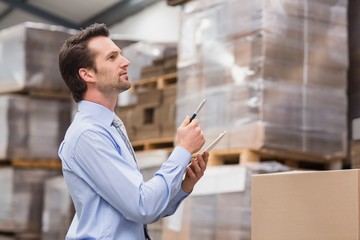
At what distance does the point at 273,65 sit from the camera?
178 inches

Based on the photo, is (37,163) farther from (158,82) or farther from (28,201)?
(158,82)

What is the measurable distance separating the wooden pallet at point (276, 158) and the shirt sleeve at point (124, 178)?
223cm

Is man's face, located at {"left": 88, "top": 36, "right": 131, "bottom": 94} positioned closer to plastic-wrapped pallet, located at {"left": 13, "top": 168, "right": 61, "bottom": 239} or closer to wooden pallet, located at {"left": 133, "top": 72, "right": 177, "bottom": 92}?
wooden pallet, located at {"left": 133, "top": 72, "right": 177, "bottom": 92}

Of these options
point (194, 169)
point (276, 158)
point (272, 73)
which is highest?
point (272, 73)

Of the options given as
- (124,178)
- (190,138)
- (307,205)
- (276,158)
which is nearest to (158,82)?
(276,158)

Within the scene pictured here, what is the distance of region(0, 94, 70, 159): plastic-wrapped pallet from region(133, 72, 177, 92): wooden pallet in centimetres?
132

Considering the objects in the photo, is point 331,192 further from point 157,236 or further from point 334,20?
point 157,236

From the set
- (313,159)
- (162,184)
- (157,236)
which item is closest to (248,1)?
(313,159)

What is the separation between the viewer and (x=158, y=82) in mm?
5855

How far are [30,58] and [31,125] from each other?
0.66 meters

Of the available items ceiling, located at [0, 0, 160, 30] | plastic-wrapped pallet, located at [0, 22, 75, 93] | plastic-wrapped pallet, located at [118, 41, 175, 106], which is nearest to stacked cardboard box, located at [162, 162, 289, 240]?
plastic-wrapped pallet, located at [118, 41, 175, 106]

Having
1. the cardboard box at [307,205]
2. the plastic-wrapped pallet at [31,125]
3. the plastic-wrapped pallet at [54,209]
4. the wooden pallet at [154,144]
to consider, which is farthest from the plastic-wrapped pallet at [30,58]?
the cardboard box at [307,205]

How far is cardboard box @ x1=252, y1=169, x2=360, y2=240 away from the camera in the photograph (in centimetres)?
247

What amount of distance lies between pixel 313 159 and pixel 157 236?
135 centimetres
